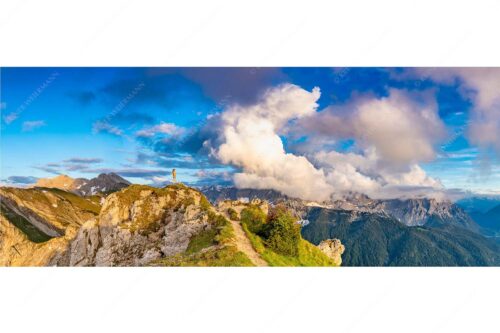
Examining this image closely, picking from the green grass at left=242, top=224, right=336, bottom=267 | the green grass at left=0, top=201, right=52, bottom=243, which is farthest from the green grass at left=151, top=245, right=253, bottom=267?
the green grass at left=0, top=201, right=52, bottom=243

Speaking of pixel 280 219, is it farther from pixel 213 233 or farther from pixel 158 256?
pixel 158 256

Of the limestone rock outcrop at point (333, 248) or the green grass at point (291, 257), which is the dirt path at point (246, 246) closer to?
the green grass at point (291, 257)

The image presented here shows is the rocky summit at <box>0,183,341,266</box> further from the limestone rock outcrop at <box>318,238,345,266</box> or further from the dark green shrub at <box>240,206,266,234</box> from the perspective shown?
the dark green shrub at <box>240,206,266,234</box>

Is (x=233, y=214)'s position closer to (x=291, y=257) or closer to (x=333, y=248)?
(x=291, y=257)

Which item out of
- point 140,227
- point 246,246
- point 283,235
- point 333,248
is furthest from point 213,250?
point 333,248

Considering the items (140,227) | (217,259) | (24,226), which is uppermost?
(217,259)
